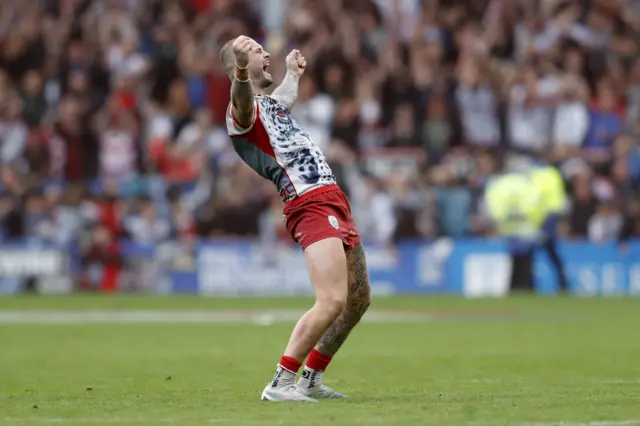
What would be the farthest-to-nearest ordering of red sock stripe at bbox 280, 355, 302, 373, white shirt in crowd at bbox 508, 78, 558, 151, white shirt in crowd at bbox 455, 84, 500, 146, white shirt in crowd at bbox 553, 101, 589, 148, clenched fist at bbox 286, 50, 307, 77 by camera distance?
white shirt in crowd at bbox 455, 84, 500, 146 → white shirt in crowd at bbox 508, 78, 558, 151 → white shirt in crowd at bbox 553, 101, 589, 148 → clenched fist at bbox 286, 50, 307, 77 → red sock stripe at bbox 280, 355, 302, 373

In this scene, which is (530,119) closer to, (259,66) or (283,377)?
(259,66)

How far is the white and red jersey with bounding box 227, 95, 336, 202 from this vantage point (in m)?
8.92

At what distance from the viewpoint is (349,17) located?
26891mm

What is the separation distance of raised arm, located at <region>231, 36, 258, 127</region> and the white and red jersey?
0.12 m

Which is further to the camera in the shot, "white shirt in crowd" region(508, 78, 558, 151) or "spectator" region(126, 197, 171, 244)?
"white shirt in crowd" region(508, 78, 558, 151)

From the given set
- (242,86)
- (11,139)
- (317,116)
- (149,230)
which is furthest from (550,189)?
(242,86)

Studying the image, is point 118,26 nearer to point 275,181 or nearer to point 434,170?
point 434,170

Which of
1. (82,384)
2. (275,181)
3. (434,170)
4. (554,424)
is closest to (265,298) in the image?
(434,170)

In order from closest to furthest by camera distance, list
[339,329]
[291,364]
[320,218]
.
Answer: [291,364], [320,218], [339,329]

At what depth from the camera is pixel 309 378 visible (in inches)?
358

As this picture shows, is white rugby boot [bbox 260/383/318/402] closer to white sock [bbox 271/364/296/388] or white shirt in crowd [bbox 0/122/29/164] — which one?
white sock [bbox 271/364/296/388]

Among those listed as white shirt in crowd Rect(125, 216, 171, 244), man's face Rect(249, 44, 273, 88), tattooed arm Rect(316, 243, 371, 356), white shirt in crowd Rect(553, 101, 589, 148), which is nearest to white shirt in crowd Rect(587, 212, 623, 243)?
white shirt in crowd Rect(553, 101, 589, 148)

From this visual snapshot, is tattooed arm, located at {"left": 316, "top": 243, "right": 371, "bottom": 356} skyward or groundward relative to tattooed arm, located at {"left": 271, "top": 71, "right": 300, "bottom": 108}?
groundward

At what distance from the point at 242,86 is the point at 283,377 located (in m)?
1.94
